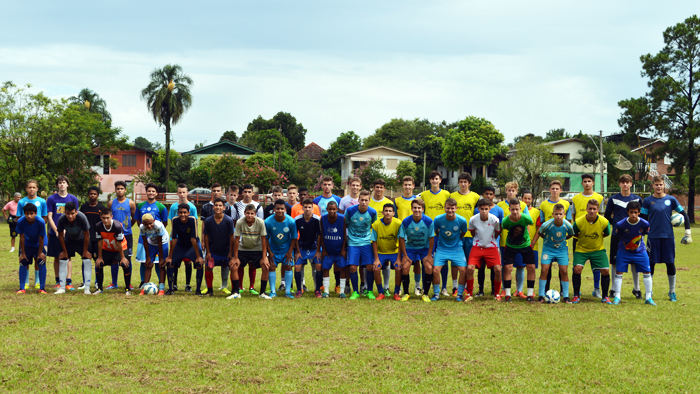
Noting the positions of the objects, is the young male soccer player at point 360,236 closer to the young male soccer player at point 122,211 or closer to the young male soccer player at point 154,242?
the young male soccer player at point 154,242

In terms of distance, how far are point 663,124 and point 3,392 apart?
157 ft

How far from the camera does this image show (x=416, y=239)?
9336mm

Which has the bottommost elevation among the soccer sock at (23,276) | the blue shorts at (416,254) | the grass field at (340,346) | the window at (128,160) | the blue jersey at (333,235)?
the grass field at (340,346)

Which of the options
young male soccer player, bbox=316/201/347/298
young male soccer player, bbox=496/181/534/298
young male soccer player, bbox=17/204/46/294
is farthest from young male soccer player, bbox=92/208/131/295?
young male soccer player, bbox=496/181/534/298

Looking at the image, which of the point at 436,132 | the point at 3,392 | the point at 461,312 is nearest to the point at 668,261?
the point at 461,312

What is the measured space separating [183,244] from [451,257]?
15.7 feet

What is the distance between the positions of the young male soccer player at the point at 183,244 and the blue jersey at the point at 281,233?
128cm

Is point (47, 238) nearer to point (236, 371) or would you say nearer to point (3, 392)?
point (3, 392)

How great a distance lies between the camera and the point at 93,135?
136 ft

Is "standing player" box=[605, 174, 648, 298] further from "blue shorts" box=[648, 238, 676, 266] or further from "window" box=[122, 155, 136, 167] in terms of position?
"window" box=[122, 155, 136, 167]

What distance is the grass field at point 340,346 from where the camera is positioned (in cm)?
505

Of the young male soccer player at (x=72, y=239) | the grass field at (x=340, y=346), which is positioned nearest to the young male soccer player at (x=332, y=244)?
the grass field at (x=340, y=346)

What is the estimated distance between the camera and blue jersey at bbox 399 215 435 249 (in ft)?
30.4

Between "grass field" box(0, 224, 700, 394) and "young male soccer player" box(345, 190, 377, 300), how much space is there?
69 cm
